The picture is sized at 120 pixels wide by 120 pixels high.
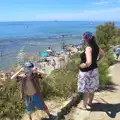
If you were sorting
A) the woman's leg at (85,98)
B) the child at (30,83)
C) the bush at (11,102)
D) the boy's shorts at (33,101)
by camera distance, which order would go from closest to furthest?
1. the child at (30,83)
2. the boy's shorts at (33,101)
3. the bush at (11,102)
4. the woman's leg at (85,98)

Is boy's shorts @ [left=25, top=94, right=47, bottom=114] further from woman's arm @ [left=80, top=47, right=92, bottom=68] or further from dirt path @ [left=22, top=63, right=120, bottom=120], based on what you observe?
woman's arm @ [left=80, top=47, right=92, bottom=68]

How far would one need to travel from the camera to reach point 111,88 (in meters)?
7.49

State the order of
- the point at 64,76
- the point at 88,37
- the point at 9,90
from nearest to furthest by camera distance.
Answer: the point at 88,37, the point at 9,90, the point at 64,76

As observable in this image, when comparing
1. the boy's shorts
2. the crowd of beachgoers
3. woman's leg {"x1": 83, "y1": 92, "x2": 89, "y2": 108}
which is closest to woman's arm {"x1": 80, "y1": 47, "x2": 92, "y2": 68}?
woman's leg {"x1": 83, "y1": 92, "x2": 89, "y2": 108}

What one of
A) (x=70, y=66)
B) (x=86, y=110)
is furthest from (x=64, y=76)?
(x=86, y=110)

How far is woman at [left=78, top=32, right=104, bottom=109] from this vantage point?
498 cm

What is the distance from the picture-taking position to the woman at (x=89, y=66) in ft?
16.3

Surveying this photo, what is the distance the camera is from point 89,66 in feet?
16.9

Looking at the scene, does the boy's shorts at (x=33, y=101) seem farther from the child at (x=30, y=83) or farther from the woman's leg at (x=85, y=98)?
the woman's leg at (x=85, y=98)

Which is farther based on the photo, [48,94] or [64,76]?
[64,76]

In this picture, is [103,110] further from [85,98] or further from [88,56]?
[88,56]

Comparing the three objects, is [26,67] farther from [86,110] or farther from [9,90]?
[86,110]

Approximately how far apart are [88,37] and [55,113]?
5.22 feet

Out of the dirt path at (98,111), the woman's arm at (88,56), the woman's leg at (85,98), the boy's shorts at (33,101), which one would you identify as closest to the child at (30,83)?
the boy's shorts at (33,101)
